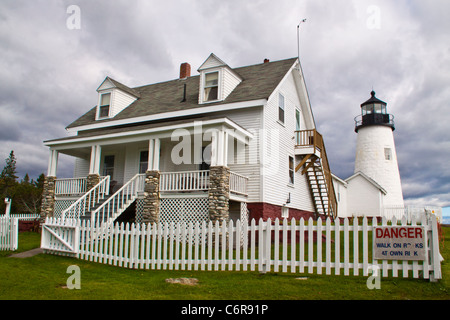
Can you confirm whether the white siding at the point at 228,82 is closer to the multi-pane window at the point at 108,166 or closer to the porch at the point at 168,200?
the porch at the point at 168,200

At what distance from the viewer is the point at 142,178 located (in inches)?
689

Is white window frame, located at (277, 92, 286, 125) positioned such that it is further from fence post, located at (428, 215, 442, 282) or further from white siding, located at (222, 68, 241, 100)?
fence post, located at (428, 215, 442, 282)

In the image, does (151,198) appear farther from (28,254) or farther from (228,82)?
(228,82)

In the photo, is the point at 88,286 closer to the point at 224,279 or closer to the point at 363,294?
the point at 224,279

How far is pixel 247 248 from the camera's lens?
33.7 feet

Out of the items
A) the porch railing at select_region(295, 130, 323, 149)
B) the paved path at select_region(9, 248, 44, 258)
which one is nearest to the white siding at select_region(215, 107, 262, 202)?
the porch railing at select_region(295, 130, 323, 149)

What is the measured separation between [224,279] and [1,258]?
284 inches

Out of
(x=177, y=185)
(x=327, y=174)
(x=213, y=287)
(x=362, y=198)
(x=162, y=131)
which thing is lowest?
(x=213, y=287)

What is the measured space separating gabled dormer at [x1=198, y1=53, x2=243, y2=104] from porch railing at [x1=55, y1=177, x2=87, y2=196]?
23.1 ft

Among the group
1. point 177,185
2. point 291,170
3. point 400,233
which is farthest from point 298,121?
point 400,233

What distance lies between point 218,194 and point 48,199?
9.59 meters

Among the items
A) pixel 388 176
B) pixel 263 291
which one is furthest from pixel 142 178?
pixel 388 176

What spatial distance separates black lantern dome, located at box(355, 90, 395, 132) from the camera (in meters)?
31.8

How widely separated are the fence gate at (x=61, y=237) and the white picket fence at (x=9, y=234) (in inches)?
60.8
